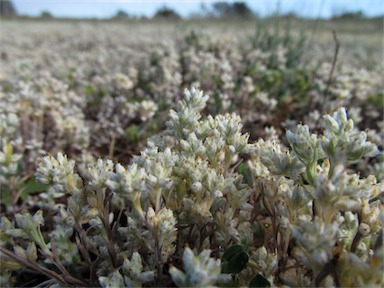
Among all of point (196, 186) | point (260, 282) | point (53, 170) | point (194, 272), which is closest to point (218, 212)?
point (196, 186)

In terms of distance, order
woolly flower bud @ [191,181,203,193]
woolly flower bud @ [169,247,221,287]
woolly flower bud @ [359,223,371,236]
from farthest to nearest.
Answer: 1. woolly flower bud @ [191,181,203,193]
2. woolly flower bud @ [359,223,371,236]
3. woolly flower bud @ [169,247,221,287]

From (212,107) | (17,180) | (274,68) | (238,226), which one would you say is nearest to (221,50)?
(274,68)

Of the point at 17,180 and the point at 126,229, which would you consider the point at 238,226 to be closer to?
the point at 126,229

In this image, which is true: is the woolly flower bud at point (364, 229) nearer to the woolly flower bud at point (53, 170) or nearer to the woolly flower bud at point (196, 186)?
the woolly flower bud at point (196, 186)

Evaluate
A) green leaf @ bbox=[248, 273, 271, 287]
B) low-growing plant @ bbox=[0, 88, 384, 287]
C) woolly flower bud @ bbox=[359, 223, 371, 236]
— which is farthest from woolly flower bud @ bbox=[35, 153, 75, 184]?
woolly flower bud @ bbox=[359, 223, 371, 236]

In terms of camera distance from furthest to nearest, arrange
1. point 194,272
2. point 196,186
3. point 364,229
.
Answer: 1. point 196,186
2. point 364,229
3. point 194,272

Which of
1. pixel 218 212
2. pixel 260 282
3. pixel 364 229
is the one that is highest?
pixel 364 229

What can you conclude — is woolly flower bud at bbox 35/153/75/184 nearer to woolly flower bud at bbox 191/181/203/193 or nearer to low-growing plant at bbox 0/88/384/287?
low-growing plant at bbox 0/88/384/287

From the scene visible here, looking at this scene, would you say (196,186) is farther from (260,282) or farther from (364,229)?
(364,229)
